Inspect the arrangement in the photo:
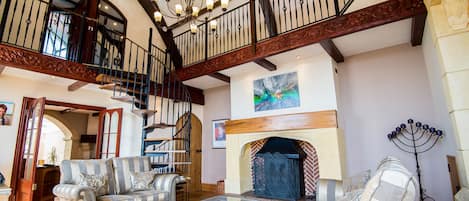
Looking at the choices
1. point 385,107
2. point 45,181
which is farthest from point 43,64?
point 385,107

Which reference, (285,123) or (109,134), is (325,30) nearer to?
(285,123)

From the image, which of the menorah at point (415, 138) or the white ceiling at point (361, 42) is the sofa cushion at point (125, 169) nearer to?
the white ceiling at point (361, 42)

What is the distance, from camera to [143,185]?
146 inches

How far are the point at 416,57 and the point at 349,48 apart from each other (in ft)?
3.45

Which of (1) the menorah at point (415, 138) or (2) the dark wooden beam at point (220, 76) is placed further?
(2) the dark wooden beam at point (220, 76)

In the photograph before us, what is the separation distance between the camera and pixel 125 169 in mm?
3799

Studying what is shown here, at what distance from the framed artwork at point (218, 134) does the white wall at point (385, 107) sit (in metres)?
2.88

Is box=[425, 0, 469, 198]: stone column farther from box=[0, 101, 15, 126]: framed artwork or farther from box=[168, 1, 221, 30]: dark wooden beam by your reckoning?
box=[0, 101, 15, 126]: framed artwork

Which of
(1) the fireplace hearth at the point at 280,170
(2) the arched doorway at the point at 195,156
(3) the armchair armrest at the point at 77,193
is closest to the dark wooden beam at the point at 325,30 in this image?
(1) the fireplace hearth at the point at 280,170

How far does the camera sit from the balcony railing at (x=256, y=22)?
4.95m

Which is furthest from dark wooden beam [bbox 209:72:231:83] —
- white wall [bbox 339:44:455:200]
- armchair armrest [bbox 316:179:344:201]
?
armchair armrest [bbox 316:179:344:201]

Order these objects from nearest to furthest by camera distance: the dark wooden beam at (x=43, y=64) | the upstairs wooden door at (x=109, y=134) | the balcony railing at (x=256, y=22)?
the dark wooden beam at (x=43, y=64) < the balcony railing at (x=256, y=22) < the upstairs wooden door at (x=109, y=134)

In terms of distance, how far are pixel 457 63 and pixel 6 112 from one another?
652 centimetres

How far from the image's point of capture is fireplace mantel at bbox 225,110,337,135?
4.25 meters
